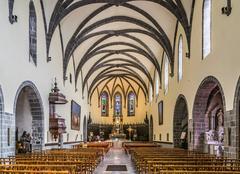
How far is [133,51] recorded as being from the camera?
115 feet

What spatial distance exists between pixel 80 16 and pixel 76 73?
892 centimetres

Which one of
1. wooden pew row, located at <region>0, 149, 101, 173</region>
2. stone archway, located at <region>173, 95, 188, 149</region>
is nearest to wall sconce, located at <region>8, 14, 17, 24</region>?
wooden pew row, located at <region>0, 149, 101, 173</region>

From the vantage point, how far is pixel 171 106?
27.2 meters

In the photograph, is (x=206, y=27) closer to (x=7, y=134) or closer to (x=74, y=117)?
(x=7, y=134)

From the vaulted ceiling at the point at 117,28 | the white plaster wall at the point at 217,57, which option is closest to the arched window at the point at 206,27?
the white plaster wall at the point at 217,57

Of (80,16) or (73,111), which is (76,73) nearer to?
(73,111)

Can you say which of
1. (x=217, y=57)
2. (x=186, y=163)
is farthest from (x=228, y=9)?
(x=186, y=163)

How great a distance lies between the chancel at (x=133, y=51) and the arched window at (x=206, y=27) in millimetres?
49

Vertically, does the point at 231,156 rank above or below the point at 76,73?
below

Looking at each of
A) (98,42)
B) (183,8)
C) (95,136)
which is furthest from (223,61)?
(95,136)

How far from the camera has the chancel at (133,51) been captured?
13352 millimetres

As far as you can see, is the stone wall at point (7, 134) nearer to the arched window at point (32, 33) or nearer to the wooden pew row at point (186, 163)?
the arched window at point (32, 33)

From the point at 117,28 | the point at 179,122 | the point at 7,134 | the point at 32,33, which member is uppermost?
the point at 117,28

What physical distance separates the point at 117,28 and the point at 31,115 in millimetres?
11377
